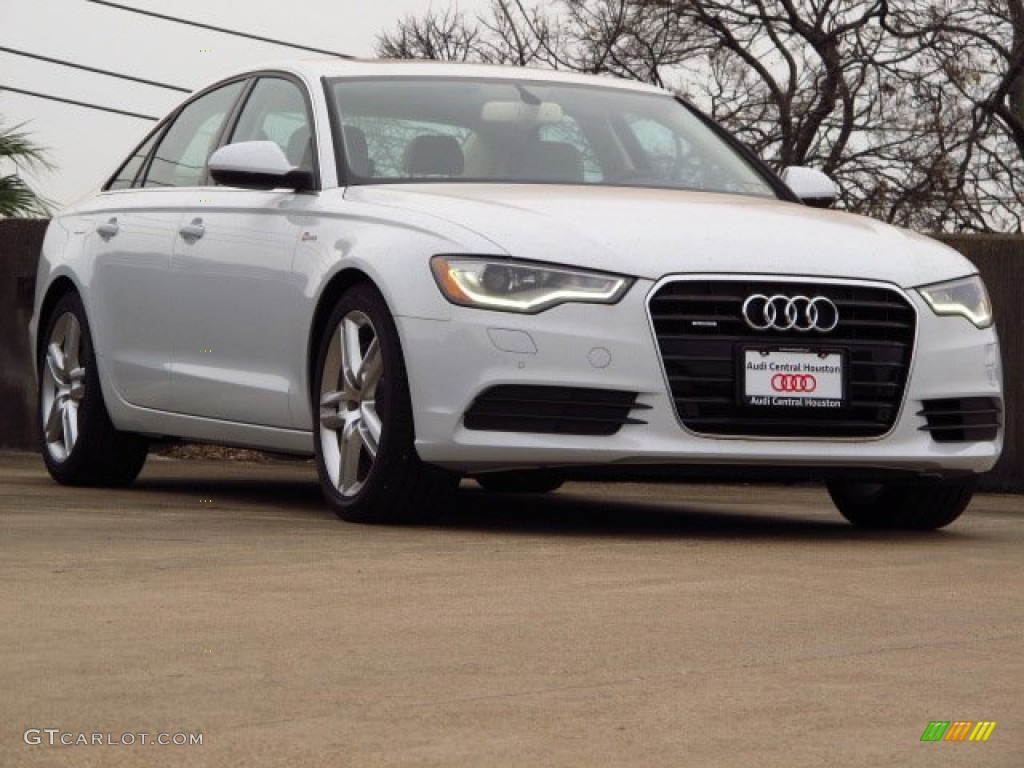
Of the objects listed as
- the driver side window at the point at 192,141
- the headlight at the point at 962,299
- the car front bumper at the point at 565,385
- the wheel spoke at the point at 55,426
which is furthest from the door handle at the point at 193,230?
the headlight at the point at 962,299

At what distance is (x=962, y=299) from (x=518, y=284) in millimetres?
1545

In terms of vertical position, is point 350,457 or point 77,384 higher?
point 350,457

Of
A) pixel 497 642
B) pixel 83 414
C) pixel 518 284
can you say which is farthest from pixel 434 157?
pixel 497 642

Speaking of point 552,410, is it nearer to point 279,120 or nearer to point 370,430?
point 370,430

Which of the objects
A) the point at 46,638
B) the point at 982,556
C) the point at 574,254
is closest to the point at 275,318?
the point at 574,254

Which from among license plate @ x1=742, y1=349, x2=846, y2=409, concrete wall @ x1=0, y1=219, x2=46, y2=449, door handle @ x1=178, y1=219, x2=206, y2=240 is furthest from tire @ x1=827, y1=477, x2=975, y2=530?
concrete wall @ x1=0, y1=219, x2=46, y2=449

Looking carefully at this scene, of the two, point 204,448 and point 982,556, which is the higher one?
point 982,556

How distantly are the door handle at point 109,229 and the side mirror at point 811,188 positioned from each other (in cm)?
262

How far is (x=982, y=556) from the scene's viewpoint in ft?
24.5

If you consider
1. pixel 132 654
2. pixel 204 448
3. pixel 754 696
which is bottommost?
pixel 204 448

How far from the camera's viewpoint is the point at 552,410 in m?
7.51

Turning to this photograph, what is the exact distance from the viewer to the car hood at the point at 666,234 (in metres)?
7.53

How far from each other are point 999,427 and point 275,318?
242 cm

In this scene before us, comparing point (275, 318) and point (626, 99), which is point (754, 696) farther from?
point (626, 99)
